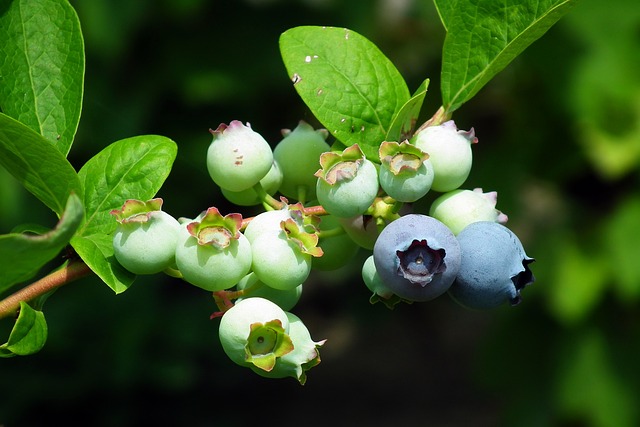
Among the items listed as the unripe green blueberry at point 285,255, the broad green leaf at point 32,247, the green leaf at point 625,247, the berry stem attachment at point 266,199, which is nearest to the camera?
the broad green leaf at point 32,247

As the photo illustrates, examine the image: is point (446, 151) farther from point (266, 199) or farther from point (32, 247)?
point (32, 247)

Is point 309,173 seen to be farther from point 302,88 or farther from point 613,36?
point 613,36

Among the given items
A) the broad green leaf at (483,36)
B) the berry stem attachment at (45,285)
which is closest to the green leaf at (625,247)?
the broad green leaf at (483,36)

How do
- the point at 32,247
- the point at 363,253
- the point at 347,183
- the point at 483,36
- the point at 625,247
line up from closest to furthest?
1. the point at 32,247
2. the point at 347,183
3. the point at 483,36
4. the point at 625,247
5. the point at 363,253

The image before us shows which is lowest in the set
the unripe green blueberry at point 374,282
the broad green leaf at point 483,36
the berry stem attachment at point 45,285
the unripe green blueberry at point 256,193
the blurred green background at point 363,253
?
the blurred green background at point 363,253

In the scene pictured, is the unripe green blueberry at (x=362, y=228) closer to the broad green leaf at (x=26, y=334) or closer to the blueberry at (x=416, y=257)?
the blueberry at (x=416, y=257)

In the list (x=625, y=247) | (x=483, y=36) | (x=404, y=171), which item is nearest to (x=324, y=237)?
(x=404, y=171)

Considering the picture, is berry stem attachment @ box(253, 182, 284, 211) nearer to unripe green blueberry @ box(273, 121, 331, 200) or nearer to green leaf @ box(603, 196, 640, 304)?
unripe green blueberry @ box(273, 121, 331, 200)

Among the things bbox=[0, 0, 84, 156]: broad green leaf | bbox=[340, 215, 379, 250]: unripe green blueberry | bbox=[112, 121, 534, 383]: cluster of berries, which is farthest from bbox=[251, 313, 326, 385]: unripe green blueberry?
bbox=[0, 0, 84, 156]: broad green leaf
